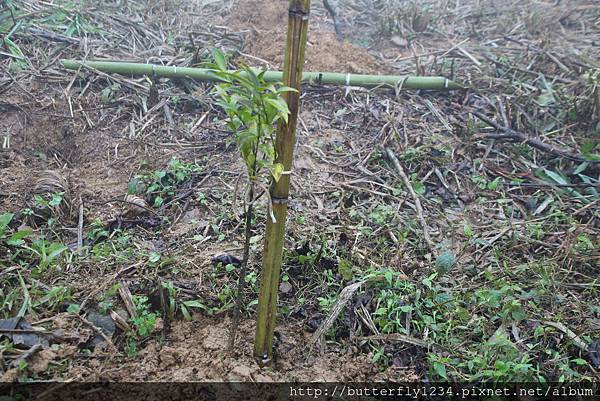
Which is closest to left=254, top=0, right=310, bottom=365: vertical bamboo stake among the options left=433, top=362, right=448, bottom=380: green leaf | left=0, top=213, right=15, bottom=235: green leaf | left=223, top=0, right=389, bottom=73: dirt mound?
left=433, top=362, right=448, bottom=380: green leaf

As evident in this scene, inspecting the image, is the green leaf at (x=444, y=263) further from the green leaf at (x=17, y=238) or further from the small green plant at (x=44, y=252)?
the green leaf at (x=17, y=238)

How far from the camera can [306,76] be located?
349 cm

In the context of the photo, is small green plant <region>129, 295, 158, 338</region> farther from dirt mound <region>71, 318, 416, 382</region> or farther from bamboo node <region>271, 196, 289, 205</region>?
bamboo node <region>271, 196, 289, 205</region>

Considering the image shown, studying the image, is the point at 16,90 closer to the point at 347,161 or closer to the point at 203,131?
the point at 203,131

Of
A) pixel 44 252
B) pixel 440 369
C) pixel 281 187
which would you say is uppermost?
pixel 281 187

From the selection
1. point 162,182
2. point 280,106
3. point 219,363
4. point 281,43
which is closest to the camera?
point 280,106

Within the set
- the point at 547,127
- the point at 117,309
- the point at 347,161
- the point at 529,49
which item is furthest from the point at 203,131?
the point at 529,49

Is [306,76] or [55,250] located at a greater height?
[306,76]

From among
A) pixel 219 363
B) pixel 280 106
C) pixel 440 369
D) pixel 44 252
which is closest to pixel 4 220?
pixel 44 252

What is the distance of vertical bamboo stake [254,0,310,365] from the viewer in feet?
4.70

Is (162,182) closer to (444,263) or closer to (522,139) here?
(444,263)

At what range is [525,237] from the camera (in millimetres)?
2520

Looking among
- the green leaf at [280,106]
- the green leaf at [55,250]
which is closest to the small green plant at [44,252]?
the green leaf at [55,250]

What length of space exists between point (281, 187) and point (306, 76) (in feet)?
6.88
